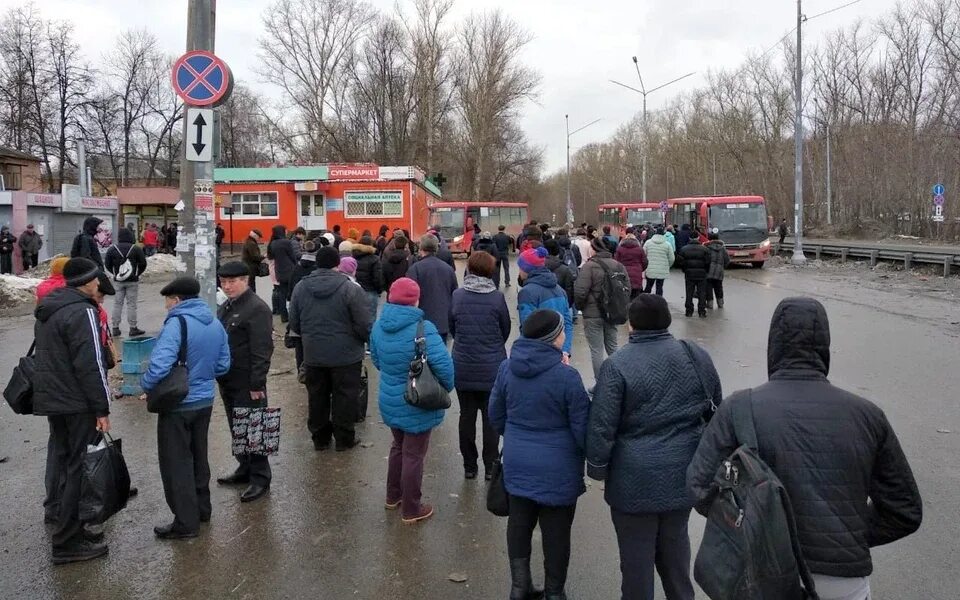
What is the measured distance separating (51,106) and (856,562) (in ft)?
198

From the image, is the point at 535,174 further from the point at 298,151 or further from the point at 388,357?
the point at 388,357

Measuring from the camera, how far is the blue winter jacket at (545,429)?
12.3ft

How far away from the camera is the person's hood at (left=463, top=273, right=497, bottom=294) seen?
595cm

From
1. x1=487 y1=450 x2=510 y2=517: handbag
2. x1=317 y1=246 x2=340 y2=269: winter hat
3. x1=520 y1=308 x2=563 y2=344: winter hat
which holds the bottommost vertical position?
x1=487 y1=450 x2=510 y2=517: handbag

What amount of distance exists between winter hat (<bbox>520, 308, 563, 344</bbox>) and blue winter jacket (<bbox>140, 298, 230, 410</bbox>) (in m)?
2.26

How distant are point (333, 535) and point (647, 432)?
2.40 meters

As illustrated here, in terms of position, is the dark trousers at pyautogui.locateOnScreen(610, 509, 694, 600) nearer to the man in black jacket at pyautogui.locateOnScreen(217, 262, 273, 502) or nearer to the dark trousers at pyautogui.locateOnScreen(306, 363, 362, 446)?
the man in black jacket at pyautogui.locateOnScreen(217, 262, 273, 502)

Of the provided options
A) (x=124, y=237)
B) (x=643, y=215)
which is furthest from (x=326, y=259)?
(x=643, y=215)

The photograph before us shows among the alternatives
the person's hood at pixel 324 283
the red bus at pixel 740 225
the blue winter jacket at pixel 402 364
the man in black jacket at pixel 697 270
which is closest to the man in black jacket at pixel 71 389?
the blue winter jacket at pixel 402 364

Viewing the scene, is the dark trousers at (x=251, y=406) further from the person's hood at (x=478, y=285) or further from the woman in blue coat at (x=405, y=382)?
the person's hood at (x=478, y=285)

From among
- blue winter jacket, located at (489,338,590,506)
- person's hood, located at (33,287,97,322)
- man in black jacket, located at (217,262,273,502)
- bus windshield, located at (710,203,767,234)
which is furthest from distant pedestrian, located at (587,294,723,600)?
bus windshield, located at (710,203,767,234)

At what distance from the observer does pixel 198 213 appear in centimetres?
780

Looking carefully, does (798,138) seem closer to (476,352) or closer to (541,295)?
(541,295)

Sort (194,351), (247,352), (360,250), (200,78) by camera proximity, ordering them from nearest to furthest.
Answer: (194,351) < (247,352) < (200,78) < (360,250)
